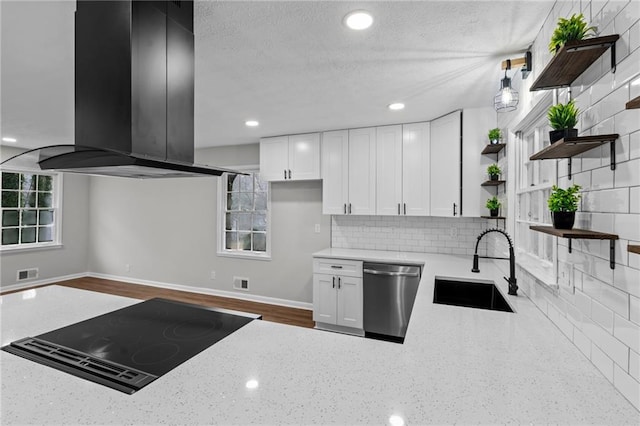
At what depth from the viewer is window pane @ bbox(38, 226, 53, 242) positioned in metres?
5.78

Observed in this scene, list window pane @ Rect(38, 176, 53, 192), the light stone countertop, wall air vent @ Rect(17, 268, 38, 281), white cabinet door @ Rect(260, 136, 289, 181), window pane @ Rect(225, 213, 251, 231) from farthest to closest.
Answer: window pane @ Rect(38, 176, 53, 192)
wall air vent @ Rect(17, 268, 38, 281)
window pane @ Rect(225, 213, 251, 231)
white cabinet door @ Rect(260, 136, 289, 181)
the light stone countertop

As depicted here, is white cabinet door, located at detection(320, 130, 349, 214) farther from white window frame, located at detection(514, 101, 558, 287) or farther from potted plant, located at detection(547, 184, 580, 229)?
potted plant, located at detection(547, 184, 580, 229)

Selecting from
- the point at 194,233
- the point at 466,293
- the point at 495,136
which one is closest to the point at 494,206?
the point at 495,136

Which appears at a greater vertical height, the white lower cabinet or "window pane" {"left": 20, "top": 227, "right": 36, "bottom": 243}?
"window pane" {"left": 20, "top": 227, "right": 36, "bottom": 243}

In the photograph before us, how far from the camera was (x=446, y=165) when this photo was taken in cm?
346

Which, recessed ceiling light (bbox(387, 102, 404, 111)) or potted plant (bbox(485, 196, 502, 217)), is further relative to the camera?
recessed ceiling light (bbox(387, 102, 404, 111))

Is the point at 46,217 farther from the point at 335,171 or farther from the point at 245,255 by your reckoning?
the point at 335,171

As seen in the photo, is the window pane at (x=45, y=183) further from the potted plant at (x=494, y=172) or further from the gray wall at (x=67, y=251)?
the potted plant at (x=494, y=172)

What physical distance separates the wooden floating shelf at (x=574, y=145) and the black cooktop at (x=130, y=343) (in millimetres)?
1450

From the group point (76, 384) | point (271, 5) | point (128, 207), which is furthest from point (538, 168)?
point (128, 207)

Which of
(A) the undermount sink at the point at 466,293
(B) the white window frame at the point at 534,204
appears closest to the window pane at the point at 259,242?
(A) the undermount sink at the point at 466,293

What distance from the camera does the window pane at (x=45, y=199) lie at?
5.77 metres

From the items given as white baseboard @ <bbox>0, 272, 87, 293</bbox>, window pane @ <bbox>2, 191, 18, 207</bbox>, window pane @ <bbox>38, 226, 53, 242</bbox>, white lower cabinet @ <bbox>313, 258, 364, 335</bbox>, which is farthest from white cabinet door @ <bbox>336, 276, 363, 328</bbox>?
window pane @ <bbox>2, 191, 18, 207</bbox>

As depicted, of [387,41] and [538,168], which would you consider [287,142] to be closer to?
[387,41]
